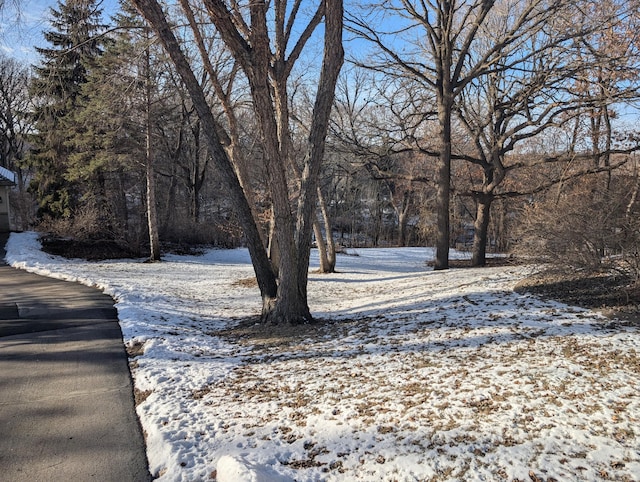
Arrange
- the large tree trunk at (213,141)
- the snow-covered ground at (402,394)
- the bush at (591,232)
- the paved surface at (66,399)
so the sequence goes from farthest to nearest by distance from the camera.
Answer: the large tree trunk at (213,141) < the bush at (591,232) < the paved surface at (66,399) < the snow-covered ground at (402,394)

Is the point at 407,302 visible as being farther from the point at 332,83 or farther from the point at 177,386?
the point at 177,386

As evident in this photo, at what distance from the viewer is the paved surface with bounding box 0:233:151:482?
3.29 metres

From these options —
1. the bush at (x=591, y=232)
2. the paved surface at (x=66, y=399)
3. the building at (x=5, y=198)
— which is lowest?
the paved surface at (x=66, y=399)

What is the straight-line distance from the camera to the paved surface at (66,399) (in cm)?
329

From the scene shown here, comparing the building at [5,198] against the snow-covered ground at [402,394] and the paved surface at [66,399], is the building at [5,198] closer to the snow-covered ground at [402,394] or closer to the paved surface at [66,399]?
the paved surface at [66,399]

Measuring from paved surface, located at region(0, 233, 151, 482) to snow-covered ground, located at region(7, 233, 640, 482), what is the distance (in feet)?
0.78

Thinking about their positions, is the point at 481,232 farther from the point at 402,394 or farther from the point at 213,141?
the point at 402,394

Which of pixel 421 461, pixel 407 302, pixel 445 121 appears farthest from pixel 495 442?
pixel 445 121

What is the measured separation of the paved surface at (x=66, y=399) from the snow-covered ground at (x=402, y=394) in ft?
0.78

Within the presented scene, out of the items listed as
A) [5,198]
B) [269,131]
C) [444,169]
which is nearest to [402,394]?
[269,131]

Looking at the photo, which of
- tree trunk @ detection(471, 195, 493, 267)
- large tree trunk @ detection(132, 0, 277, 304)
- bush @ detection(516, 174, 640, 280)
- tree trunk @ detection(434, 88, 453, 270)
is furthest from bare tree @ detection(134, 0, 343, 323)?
tree trunk @ detection(471, 195, 493, 267)

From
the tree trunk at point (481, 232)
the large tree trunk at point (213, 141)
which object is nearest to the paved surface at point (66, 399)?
the large tree trunk at point (213, 141)

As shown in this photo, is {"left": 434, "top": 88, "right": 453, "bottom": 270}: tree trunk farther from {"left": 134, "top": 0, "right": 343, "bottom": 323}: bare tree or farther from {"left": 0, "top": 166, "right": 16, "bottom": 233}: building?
{"left": 0, "top": 166, "right": 16, "bottom": 233}: building

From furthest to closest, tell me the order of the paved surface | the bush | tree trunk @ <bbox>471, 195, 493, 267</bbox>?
tree trunk @ <bbox>471, 195, 493, 267</bbox>
the bush
the paved surface
